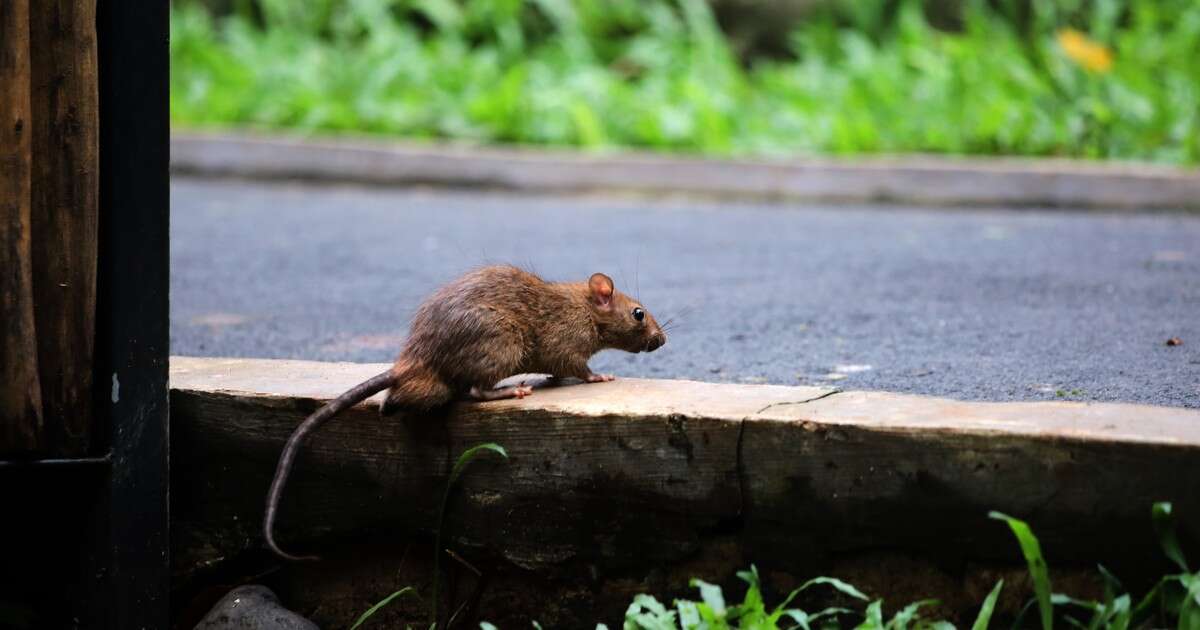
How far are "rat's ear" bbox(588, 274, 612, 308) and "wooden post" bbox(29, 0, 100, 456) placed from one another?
1416 mm

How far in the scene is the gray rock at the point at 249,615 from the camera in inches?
146

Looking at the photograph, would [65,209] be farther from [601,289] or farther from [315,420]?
[601,289]

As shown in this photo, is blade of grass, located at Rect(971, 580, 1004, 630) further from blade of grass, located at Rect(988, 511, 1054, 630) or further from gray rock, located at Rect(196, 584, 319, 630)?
gray rock, located at Rect(196, 584, 319, 630)

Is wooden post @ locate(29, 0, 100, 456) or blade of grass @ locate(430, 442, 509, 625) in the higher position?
wooden post @ locate(29, 0, 100, 456)

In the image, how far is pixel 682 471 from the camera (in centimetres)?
344

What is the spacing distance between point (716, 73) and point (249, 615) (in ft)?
31.7

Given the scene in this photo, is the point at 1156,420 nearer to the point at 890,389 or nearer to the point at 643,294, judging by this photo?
the point at 890,389

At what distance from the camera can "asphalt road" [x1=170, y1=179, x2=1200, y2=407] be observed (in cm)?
474

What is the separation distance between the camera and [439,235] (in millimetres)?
8500

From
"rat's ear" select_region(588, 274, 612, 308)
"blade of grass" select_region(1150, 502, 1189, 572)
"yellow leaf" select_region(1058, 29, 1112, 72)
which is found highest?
"yellow leaf" select_region(1058, 29, 1112, 72)

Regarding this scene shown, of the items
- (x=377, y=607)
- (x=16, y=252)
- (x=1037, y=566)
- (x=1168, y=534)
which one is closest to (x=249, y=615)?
(x=377, y=607)

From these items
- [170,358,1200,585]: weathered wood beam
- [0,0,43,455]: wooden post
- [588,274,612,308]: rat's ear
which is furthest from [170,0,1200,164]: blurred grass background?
[0,0,43,455]: wooden post

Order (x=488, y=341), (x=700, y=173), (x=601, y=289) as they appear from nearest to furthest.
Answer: (x=488, y=341) < (x=601, y=289) < (x=700, y=173)

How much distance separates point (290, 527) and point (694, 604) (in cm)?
122
